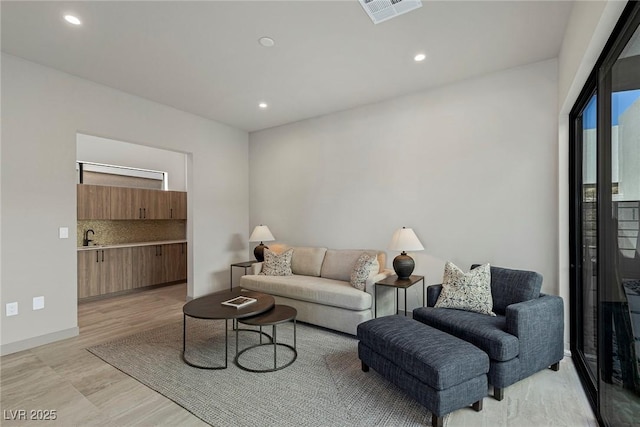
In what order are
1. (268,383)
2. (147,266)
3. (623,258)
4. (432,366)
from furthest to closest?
(147,266) → (268,383) → (432,366) → (623,258)

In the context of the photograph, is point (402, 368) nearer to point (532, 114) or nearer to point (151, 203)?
point (532, 114)

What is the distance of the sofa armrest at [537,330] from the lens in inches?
91.2

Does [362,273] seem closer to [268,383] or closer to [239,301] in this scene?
[239,301]

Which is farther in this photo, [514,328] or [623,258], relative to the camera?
[514,328]

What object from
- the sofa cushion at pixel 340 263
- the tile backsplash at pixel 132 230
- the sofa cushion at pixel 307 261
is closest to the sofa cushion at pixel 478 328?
the sofa cushion at pixel 340 263

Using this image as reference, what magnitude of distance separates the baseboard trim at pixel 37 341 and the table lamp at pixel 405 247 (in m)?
3.69

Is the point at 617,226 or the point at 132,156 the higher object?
the point at 132,156

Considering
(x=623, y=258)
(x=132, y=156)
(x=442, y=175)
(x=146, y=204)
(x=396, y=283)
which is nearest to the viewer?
(x=623, y=258)

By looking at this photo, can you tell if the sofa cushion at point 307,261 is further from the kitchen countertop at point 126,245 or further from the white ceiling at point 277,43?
the kitchen countertop at point 126,245

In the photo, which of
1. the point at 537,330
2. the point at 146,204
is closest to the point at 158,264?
the point at 146,204

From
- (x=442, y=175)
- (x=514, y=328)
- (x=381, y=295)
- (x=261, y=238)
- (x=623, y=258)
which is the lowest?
(x=381, y=295)

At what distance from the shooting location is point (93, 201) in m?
5.09

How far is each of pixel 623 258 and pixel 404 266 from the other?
2.07 meters

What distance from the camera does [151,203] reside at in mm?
5902
